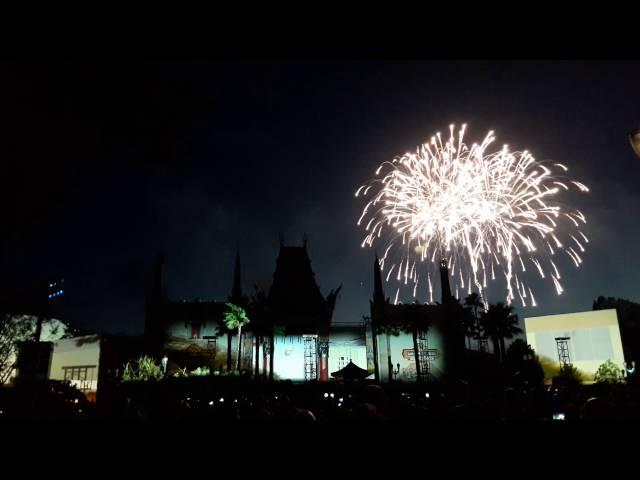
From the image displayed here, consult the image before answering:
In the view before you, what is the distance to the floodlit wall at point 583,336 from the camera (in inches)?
1312

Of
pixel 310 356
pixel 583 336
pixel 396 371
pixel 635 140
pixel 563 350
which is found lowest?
pixel 396 371

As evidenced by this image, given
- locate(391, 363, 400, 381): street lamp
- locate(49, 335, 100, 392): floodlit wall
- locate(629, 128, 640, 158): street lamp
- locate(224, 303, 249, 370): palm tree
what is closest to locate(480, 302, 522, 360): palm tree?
locate(391, 363, 400, 381): street lamp

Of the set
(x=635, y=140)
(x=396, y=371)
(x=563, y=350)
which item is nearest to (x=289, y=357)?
(x=396, y=371)

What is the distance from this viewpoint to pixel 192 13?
193 cm

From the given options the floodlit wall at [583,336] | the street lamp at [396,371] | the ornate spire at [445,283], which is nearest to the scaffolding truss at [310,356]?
the street lamp at [396,371]

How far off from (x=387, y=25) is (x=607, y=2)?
3.17 feet

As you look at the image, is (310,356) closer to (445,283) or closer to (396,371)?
(396,371)

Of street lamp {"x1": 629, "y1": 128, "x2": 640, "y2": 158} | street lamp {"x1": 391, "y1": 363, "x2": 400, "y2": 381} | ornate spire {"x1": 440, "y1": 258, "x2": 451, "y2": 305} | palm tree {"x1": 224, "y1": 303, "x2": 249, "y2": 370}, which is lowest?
street lamp {"x1": 391, "y1": 363, "x2": 400, "y2": 381}

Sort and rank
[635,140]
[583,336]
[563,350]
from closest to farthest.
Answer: [635,140]
[583,336]
[563,350]

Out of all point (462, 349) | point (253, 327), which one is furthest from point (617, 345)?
point (253, 327)

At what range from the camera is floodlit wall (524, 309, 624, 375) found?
33.3m

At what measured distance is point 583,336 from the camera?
1375 inches

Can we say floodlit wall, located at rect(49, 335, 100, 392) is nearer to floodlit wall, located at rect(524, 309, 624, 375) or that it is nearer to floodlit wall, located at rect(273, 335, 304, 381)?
floodlit wall, located at rect(273, 335, 304, 381)

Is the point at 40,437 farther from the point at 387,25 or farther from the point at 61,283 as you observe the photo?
the point at 61,283
